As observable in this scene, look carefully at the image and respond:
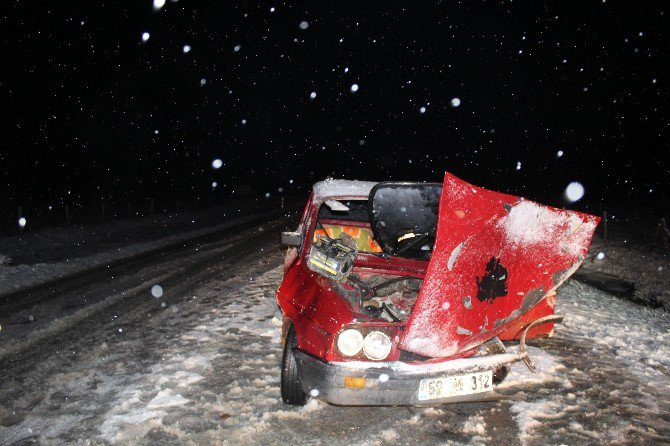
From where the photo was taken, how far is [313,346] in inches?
129

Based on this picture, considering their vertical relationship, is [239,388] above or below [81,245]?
above

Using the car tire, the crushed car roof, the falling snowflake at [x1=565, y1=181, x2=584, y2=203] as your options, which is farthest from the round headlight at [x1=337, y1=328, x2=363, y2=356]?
the falling snowflake at [x1=565, y1=181, x2=584, y2=203]

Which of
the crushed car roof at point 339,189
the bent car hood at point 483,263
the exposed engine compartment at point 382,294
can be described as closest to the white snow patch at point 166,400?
the exposed engine compartment at point 382,294

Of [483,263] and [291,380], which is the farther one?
[291,380]

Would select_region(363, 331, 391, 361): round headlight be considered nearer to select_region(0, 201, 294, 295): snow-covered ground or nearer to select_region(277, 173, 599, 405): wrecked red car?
select_region(277, 173, 599, 405): wrecked red car

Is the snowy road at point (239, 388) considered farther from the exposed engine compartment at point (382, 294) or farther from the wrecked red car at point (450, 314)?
the exposed engine compartment at point (382, 294)

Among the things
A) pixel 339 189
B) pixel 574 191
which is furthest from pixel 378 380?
pixel 574 191

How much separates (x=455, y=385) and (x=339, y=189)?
2.53 metres

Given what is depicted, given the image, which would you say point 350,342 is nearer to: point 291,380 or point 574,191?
point 291,380

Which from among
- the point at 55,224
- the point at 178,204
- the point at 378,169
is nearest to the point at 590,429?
the point at 55,224

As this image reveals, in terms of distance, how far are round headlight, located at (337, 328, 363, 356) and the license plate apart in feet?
1.67

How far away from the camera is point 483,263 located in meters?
3.03

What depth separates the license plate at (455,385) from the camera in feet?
10.3

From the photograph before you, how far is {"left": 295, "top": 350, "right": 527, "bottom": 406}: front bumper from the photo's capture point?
3.10m
